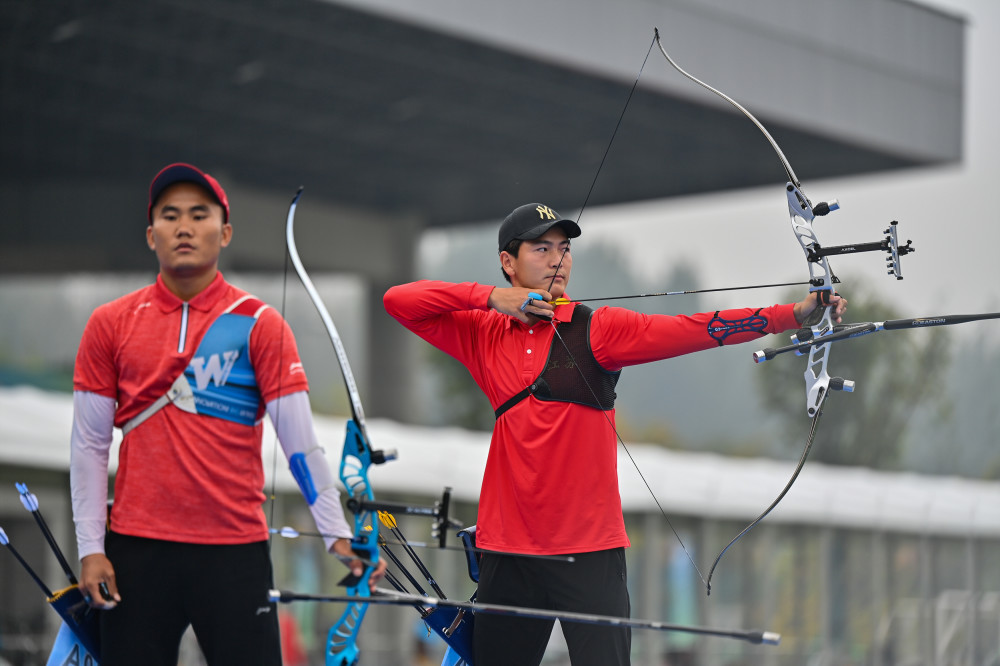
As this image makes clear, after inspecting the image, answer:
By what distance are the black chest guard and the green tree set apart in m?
15.8

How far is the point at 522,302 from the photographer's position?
10.4 feet

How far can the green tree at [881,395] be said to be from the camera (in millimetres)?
19297

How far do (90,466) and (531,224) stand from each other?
1.28 meters

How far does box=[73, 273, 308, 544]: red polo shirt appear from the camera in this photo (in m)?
3.18

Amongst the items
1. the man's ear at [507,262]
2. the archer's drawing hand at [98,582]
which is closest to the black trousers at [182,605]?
the archer's drawing hand at [98,582]

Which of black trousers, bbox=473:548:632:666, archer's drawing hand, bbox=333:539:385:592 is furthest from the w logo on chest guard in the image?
black trousers, bbox=473:548:632:666

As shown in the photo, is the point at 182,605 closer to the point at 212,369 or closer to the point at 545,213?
the point at 212,369

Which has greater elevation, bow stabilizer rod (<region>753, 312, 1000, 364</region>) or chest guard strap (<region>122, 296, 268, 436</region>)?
bow stabilizer rod (<region>753, 312, 1000, 364</region>)

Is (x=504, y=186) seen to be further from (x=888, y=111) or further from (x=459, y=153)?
(x=888, y=111)

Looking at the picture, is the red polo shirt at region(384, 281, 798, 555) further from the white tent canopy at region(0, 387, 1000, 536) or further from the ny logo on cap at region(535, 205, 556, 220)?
the white tent canopy at region(0, 387, 1000, 536)

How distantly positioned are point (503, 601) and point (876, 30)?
12074 mm

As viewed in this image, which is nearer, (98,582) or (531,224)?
(98,582)

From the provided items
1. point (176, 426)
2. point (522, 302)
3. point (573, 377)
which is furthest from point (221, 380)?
point (573, 377)

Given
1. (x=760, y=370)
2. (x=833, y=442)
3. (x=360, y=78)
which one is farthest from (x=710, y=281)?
(x=360, y=78)
